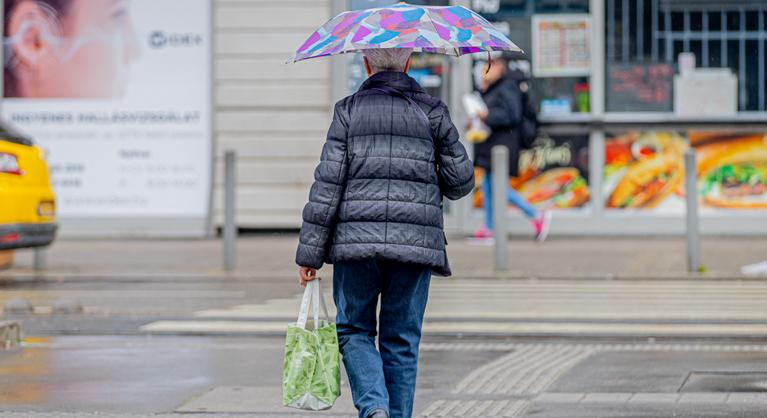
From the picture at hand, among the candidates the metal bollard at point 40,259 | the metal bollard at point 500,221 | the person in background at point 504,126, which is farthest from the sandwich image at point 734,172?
the metal bollard at point 40,259

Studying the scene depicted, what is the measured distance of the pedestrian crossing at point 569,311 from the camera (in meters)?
9.45

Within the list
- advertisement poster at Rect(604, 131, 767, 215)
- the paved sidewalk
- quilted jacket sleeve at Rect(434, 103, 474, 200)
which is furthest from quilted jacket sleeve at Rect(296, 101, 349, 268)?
advertisement poster at Rect(604, 131, 767, 215)

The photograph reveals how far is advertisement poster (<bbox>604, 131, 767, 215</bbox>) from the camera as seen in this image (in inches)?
675

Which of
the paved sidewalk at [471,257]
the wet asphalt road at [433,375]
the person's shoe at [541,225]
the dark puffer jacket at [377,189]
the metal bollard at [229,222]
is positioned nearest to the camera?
the dark puffer jacket at [377,189]

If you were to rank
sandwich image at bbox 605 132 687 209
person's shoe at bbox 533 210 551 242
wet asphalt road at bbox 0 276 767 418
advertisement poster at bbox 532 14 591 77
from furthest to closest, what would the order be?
sandwich image at bbox 605 132 687 209 < advertisement poster at bbox 532 14 591 77 < person's shoe at bbox 533 210 551 242 < wet asphalt road at bbox 0 276 767 418

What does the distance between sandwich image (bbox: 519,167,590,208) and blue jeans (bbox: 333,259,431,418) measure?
38.9ft

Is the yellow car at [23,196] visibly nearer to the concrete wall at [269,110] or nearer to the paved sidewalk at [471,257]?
the paved sidewalk at [471,257]

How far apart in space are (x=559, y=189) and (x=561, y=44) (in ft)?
5.32

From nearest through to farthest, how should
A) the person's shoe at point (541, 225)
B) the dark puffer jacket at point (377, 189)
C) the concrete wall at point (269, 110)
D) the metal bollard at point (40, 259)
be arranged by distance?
1. the dark puffer jacket at point (377, 189)
2. the metal bollard at point (40, 259)
3. the person's shoe at point (541, 225)
4. the concrete wall at point (269, 110)

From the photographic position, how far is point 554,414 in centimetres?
651

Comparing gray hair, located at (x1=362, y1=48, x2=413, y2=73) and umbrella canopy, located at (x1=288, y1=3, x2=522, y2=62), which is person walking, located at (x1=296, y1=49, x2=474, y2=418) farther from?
umbrella canopy, located at (x1=288, y1=3, x2=522, y2=62)

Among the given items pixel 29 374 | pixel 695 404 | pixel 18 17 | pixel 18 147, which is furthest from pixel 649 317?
pixel 18 17

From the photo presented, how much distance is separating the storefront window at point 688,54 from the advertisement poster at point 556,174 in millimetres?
863

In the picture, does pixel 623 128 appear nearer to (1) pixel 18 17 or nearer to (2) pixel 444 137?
(1) pixel 18 17
